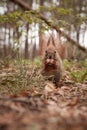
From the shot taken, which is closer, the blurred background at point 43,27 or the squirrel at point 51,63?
the squirrel at point 51,63

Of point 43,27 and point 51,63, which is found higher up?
point 43,27

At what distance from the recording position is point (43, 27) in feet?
19.5

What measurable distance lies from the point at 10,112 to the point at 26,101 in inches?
10.1

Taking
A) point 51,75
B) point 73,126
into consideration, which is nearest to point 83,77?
point 51,75

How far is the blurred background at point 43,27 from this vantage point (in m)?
6.09

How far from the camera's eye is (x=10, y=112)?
101 inches

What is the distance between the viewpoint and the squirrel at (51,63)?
16.8ft

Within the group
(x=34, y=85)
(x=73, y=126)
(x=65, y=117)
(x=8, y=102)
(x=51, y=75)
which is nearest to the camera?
(x=73, y=126)

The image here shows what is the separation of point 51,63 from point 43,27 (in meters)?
1.05

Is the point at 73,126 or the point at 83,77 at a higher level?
the point at 73,126

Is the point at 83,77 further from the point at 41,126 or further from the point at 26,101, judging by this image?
the point at 41,126

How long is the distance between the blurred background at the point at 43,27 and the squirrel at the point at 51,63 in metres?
0.46

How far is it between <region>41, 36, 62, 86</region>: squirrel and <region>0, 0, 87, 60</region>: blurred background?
0.46 metres

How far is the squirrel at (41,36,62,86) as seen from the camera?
5.13 metres
